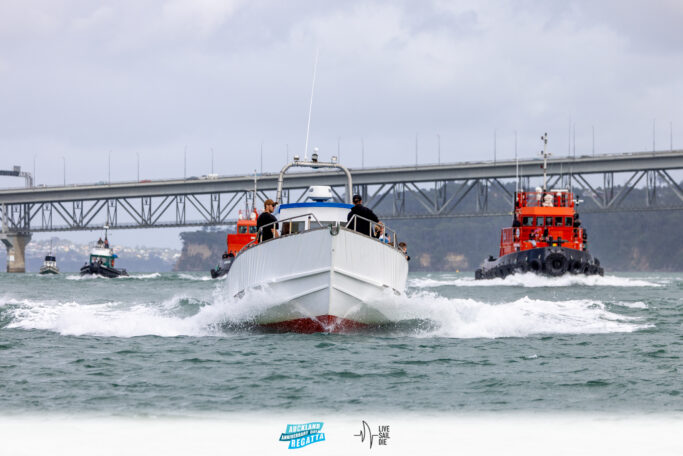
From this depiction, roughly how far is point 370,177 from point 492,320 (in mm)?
75744

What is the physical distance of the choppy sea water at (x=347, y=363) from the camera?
32.1 feet

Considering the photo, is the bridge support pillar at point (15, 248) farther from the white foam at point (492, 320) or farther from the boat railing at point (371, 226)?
the boat railing at point (371, 226)

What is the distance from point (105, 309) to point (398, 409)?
1709 centimetres

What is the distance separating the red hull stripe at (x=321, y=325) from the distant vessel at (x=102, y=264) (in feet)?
198

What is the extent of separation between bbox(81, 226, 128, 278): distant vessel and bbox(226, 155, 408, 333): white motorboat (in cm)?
5965

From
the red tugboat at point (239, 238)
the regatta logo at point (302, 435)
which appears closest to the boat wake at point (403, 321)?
the regatta logo at point (302, 435)

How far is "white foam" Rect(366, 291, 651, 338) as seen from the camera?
56.5ft

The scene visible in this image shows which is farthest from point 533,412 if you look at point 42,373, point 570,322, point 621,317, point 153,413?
point 621,317

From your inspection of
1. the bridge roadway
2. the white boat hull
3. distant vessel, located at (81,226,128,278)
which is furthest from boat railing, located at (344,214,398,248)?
the bridge roadway

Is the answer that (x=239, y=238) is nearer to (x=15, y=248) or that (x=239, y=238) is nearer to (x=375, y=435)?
(x=375, y=435)

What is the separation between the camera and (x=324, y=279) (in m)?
15.6

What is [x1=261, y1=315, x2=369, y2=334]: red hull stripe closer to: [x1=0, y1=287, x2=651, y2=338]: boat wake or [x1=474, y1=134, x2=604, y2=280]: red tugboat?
[x1=0, y1=287, x2=651, y2=338]: boat wake

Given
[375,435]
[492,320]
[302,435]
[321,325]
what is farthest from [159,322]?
[375,435]

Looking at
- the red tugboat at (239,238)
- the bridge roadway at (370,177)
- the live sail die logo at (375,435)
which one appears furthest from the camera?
the bridge roadway at (370,177)
